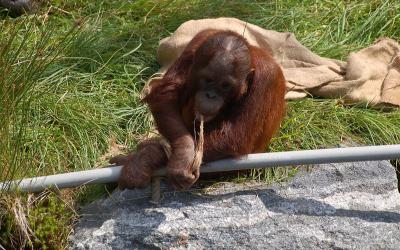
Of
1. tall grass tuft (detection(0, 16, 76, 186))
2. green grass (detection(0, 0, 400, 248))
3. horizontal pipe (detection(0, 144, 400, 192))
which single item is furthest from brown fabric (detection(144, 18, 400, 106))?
horizontal pipe (detection(0, 144, 400, 192))

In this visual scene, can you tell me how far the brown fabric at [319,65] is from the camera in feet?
15.8

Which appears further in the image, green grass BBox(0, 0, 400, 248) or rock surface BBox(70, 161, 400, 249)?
green grass BBox(0, 0, 400, 248)

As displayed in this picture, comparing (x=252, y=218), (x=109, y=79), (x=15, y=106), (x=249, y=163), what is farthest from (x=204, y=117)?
(x=109, y=79)

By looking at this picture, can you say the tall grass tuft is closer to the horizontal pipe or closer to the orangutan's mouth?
the horizontal pipe

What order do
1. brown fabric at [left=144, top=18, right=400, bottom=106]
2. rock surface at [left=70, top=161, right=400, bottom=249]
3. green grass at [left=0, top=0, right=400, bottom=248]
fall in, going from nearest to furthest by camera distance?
rock surface at [left=70, top=161, right=400, bottom=249], green grass at [left=0, top=0, right=400, bottom=248], brown fabric at [left=144, top=18, right=400, bottom=106]

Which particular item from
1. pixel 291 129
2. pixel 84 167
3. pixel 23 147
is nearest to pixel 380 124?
pixel 291 129

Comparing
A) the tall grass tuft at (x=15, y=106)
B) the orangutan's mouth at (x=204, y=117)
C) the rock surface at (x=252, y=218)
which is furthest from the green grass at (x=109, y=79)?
the orangutan's mouth at (x=204, y=117)

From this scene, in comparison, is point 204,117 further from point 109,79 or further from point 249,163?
point 109,79

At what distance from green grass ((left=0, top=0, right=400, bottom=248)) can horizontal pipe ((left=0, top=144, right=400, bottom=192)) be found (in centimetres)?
10

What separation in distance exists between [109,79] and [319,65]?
1.22 metres

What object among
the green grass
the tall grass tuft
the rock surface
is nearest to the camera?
the rock surface

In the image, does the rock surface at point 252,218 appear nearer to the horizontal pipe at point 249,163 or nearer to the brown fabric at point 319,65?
the horizontal pipe at point 249,163

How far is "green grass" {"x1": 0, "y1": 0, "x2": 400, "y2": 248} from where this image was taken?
403 centimetres

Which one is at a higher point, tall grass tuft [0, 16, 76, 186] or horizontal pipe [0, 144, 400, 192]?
tall grass tuft [0, 16, 76, 186]
